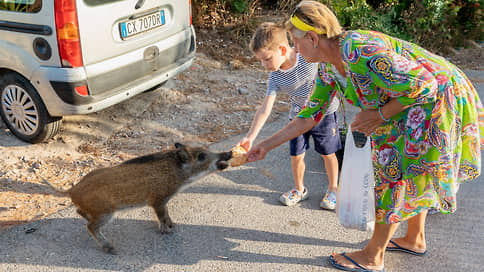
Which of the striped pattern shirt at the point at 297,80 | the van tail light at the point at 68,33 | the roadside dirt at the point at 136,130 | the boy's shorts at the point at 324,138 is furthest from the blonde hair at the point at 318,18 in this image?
the roadside dirt at the point at 136,130

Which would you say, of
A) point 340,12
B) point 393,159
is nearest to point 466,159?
point 393,159

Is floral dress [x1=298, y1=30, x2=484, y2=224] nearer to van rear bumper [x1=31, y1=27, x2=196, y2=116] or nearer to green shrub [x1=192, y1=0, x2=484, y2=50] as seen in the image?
van rear bumper [x1=31, y1=27, x2=196, y2=116]

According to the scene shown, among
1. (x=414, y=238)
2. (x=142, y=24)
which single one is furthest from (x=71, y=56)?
(x=414, y=238)

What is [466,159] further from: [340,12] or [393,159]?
[340,12]

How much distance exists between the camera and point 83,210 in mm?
3893

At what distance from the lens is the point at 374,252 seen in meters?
3.61

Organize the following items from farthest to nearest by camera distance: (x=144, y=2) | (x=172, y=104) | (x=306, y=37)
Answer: (x=172, y=104), (x=144, y=2), (x=306, y=37)

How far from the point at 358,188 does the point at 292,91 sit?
1.32m

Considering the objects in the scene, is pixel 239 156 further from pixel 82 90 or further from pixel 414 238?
pixel 82 90

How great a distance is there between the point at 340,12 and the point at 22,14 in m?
6.76

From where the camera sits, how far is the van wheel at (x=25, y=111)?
5465 mm

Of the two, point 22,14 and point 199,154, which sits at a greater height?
point 22,14

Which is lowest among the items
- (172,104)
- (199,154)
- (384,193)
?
(172,104)

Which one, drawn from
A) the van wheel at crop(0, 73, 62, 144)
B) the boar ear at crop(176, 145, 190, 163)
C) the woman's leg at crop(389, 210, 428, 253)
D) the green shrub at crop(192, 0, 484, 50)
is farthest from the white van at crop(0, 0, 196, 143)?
the green shrub at crop(192, 0, 484, 50)
